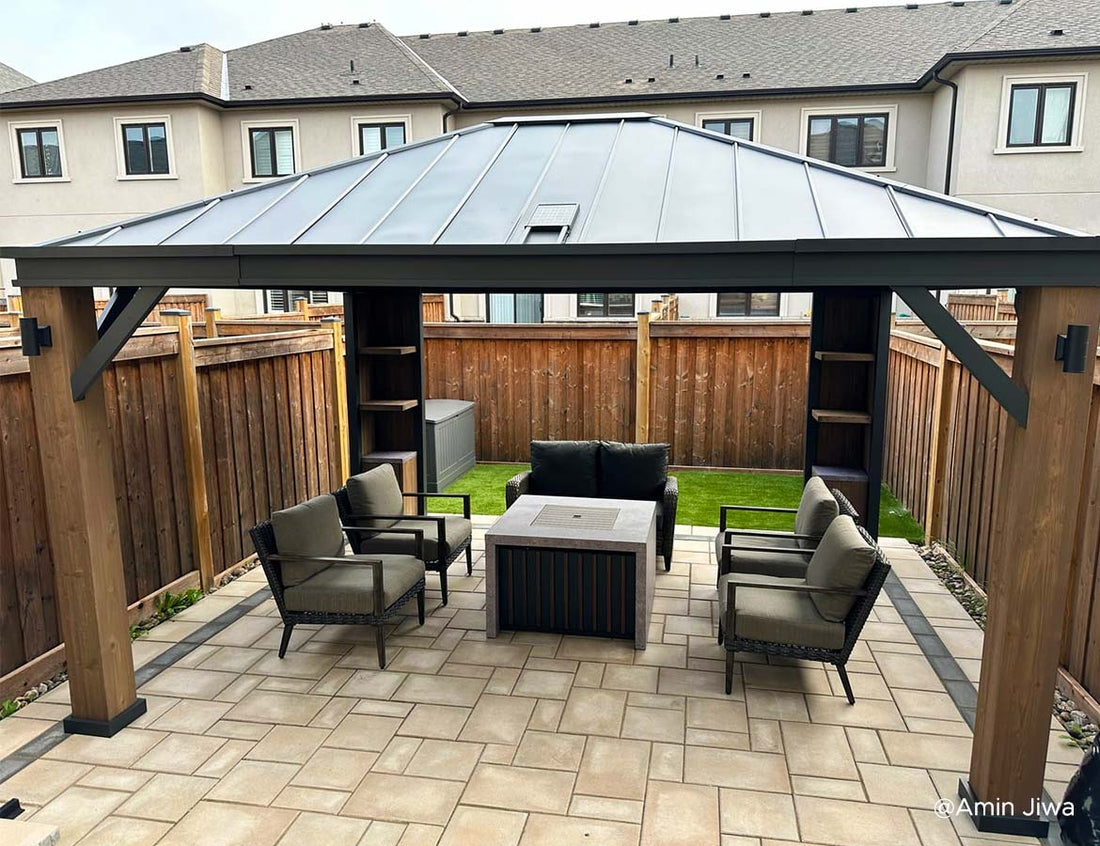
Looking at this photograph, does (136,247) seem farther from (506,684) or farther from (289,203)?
(506,684)

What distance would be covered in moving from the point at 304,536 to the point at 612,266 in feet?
8.75

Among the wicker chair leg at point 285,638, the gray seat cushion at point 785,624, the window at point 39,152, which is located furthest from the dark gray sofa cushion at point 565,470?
the window at point 39,152

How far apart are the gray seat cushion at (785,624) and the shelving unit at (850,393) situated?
2766mm

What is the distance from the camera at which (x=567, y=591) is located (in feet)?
17.1

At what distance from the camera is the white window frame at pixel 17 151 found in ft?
58.0

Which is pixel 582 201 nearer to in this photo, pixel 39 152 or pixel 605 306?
pixel 605 306

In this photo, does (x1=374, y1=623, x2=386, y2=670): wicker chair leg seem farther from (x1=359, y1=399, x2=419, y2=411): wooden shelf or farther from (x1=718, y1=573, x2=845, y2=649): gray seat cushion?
(x1=359, y1=399, x2=419, y2=411): wooden shelf

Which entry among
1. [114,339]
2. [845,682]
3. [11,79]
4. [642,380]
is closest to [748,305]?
[642,380]

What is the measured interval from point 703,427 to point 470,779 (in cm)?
698

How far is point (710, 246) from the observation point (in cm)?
340

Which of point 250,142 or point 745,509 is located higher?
point 250,142

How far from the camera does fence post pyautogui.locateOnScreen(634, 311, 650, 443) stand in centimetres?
909

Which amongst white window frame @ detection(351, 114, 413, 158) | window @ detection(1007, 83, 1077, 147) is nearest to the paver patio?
window @ detection(1007, 83, 1077, 147)

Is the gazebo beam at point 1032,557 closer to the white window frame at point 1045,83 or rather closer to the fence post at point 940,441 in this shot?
the fence post at point 940,441
